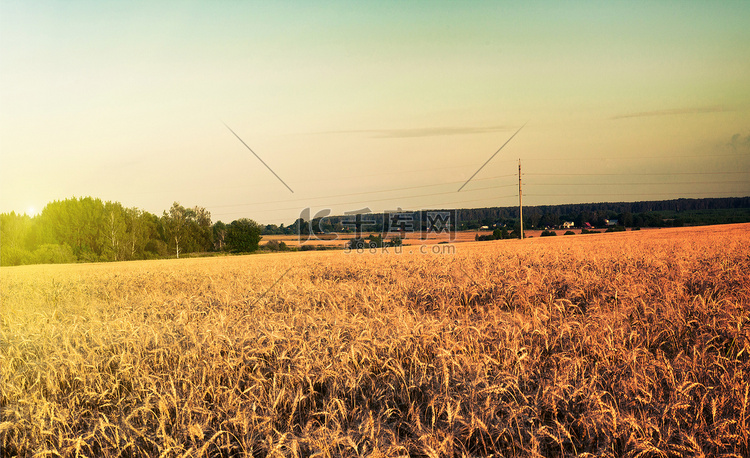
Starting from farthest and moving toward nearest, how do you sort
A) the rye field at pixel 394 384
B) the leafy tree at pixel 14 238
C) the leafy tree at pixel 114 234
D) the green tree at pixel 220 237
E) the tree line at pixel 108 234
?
the green tree at pixel 220 237, the leafy tree at pixel 114 234, the tree line at pixel 108 234, the leafy tree at pixel 14 238, the rye field at pixel 394 384

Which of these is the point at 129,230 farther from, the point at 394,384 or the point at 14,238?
the point at 394,384

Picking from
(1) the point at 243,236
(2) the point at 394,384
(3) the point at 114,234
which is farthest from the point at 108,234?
(2) the point at 394,384

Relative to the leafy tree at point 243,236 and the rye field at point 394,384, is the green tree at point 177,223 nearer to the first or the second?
the leafy tree at point 243,236

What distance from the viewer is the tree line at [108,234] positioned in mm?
49000

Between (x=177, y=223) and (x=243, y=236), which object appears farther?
(x=177, y=223)

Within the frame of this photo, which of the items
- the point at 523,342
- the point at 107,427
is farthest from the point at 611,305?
the point at 107,427

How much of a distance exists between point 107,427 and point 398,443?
206 cm

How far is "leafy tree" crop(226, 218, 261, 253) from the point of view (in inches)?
2196

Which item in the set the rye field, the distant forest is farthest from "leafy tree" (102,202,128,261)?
the rye field

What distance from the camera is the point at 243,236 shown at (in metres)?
55.9

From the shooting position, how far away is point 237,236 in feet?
185

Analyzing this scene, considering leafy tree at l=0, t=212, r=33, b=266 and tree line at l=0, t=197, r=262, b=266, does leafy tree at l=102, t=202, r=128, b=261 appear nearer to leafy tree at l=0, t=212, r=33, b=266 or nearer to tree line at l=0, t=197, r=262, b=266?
tree line at l=0, t=197, r=262, b=266

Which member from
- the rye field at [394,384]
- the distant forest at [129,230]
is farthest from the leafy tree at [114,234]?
the rye field at [394,384]

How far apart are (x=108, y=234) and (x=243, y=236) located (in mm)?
19644
